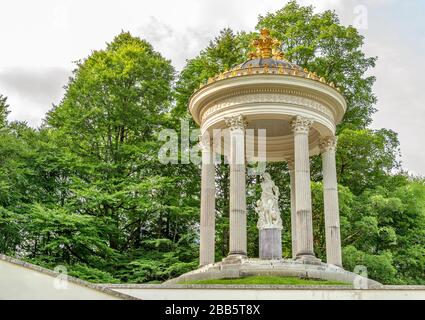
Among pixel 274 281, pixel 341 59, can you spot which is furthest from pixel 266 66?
pixel 341 59

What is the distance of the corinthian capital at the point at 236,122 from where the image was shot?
22.4 meters

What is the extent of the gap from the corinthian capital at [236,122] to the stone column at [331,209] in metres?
4.38

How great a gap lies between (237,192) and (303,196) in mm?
2522

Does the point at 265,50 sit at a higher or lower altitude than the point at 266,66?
higher

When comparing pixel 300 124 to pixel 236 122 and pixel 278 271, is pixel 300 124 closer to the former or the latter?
pixel 236 122

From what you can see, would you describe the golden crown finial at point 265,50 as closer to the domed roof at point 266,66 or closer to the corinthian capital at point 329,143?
the domed roof at point 266,66

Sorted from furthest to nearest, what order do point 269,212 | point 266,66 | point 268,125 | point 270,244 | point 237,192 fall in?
point 268,125
point 269,212
point 270,244
point 266,66
point 237,192

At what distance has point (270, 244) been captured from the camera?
22828 mm

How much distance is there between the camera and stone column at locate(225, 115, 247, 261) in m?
21.2

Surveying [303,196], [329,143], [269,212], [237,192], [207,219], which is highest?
[329,143]

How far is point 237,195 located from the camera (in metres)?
21.7

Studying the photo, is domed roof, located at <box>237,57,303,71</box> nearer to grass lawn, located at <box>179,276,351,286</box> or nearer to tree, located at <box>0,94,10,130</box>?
grass lawn, located at <box>179,276,351,286</box>
